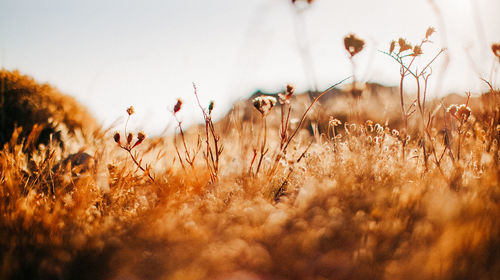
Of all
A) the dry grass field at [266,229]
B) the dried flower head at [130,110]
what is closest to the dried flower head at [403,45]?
the dry grass field at [266,229]

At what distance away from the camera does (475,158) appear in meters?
Answer: 2.49

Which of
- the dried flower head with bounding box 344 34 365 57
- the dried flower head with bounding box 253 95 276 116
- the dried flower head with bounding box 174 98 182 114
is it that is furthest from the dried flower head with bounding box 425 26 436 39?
the dried flower head with bounding box 174 98 182 114

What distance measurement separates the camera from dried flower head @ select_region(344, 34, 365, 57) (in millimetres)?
1931

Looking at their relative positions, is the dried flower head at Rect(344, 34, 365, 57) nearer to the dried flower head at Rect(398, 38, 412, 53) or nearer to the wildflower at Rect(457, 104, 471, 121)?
the dried flower head at Rect(398, 38, 412, 53)

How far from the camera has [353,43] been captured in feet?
6.39

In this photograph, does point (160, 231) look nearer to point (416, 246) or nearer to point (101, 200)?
point (101, 200)

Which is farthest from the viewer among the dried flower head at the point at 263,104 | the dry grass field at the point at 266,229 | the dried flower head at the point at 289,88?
the dried flower head at the point at 289,88

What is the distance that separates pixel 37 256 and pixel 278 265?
929mm

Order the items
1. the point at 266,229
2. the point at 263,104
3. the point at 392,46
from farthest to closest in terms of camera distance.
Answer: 1. the point at 392,46
2. the point at 263,104
3. the point at 266,229

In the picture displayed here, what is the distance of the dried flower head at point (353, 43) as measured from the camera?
1.93m

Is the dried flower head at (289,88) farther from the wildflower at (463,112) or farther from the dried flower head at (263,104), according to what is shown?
the wildflower at (463,112)

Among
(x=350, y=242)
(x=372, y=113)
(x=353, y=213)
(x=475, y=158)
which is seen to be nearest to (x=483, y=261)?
(x=350, y=242)

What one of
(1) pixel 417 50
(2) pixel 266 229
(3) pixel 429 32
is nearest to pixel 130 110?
(2) pixel 266 229

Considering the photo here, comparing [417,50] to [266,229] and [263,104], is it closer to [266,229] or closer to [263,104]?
[263,104]
